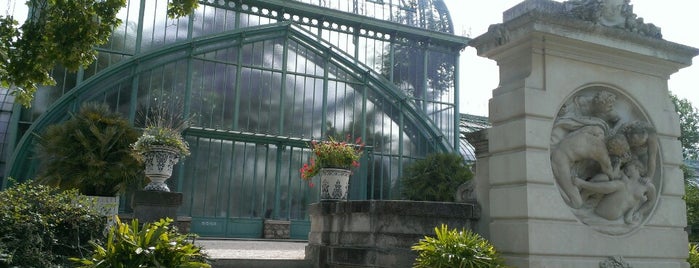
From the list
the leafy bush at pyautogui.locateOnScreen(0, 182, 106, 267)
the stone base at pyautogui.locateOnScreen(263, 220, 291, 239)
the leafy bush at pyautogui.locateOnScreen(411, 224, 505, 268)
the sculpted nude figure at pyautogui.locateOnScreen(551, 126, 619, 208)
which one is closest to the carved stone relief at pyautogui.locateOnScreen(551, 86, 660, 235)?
the sculpted nude figure at pyautogui.locateOnScreen(551, 126, 619, 208)

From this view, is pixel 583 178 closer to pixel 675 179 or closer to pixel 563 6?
pixel 675 179

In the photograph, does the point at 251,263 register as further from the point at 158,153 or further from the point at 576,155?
the point at 576,155

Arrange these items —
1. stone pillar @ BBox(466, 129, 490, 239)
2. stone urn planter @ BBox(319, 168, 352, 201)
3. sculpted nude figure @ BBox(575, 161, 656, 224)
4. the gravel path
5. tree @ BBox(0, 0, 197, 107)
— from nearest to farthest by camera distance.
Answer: sculpted nude figure @ BBox(575, 161, 656, 224) < stone pillar @ BBox(466, 129, 490, 239) < tree @ BBox(0, 0, 197, 107) < the gravel path < stone urn planter @ BBox(319, 168, 352, 201)

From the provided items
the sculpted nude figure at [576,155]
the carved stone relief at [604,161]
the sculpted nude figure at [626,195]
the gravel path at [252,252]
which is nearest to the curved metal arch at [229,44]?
the gravel path at [252,252]

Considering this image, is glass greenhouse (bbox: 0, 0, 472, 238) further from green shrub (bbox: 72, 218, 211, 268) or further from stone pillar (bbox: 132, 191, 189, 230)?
green shrub (bbox: 72, 218, 211, 268)

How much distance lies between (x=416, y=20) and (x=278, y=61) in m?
7.55

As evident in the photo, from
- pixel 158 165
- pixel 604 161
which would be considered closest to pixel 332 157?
pixel 158 165

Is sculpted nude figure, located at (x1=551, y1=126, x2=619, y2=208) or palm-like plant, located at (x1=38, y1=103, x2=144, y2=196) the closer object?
sculpted nude figure, located at (x1=551, y1=126, x2=619, y2=208)

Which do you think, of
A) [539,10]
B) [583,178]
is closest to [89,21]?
[539,10]

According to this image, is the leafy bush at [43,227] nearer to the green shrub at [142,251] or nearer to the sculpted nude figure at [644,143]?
the green shrub at [142,251]

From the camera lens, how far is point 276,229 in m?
22.1

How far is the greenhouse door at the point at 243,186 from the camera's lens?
2169 cm

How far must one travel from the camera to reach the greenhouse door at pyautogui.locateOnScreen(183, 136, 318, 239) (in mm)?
21688

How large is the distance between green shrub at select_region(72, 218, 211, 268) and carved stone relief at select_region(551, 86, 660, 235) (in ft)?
14.1
